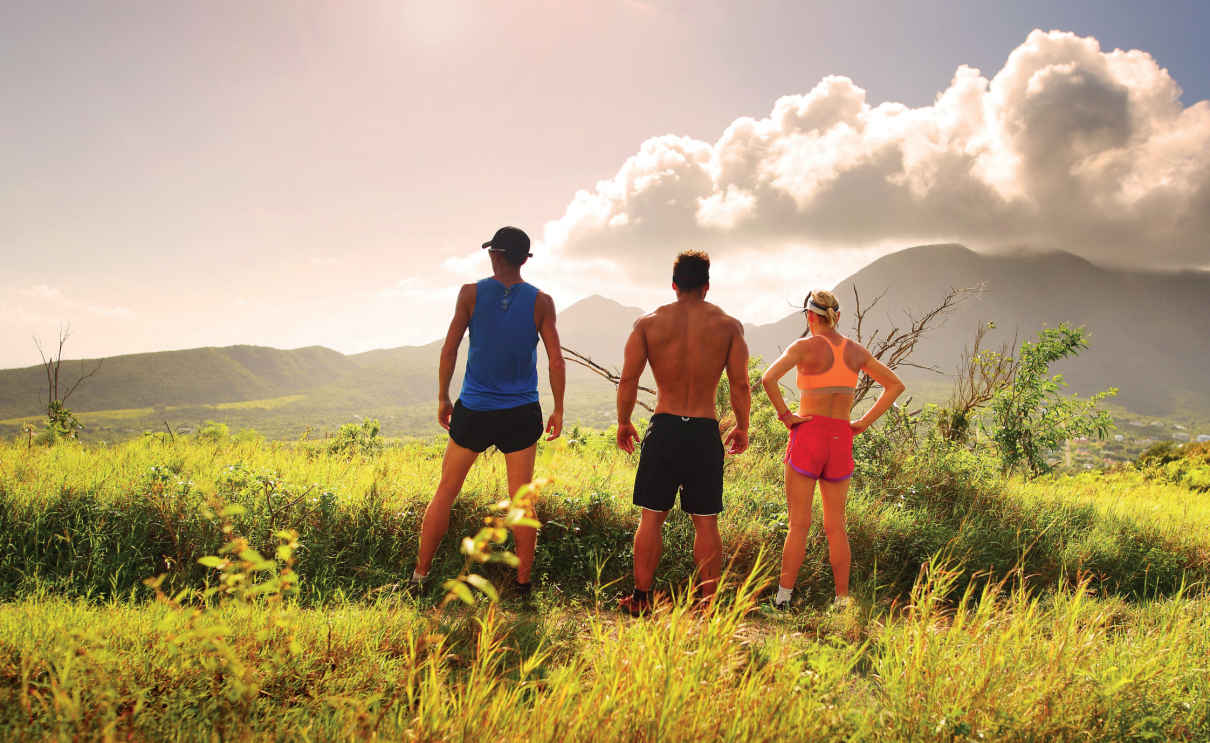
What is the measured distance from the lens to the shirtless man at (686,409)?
4145mm

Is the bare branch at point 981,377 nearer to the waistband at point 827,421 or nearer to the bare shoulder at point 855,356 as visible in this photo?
the bare shoulder at point 855,356

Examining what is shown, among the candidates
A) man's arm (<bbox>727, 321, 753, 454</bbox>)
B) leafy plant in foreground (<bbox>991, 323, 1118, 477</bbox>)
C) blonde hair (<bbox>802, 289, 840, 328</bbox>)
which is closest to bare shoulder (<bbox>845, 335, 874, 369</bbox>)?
blonde hair (<bbox>802, 289, 840, 328</bbox>)

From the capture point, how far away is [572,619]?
4.17m

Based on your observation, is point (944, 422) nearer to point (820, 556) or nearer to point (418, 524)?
point (820, 556)

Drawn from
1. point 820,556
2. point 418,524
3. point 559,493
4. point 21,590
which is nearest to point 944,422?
point 820,556

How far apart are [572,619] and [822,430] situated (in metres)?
2.41

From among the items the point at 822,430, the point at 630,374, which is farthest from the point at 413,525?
the point at 822,430

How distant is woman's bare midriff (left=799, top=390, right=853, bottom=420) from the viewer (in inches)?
176

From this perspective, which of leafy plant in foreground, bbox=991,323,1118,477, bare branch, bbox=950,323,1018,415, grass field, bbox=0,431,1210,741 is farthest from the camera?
bare branch, bbox=950,323,1018,415

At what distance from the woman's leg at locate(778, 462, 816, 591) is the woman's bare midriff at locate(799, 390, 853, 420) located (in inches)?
20.2

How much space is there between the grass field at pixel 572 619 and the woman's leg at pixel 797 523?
353mm

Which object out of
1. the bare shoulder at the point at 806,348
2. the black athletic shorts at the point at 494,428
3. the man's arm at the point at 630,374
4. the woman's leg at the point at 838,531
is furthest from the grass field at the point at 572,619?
the bare shoulder at the point at 806,348

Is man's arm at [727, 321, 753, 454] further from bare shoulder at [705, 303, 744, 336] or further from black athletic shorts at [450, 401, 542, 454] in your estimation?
black athletic shorts at [450, 401, 542, 454]

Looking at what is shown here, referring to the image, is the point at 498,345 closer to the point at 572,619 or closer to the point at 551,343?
the point at 551,343
